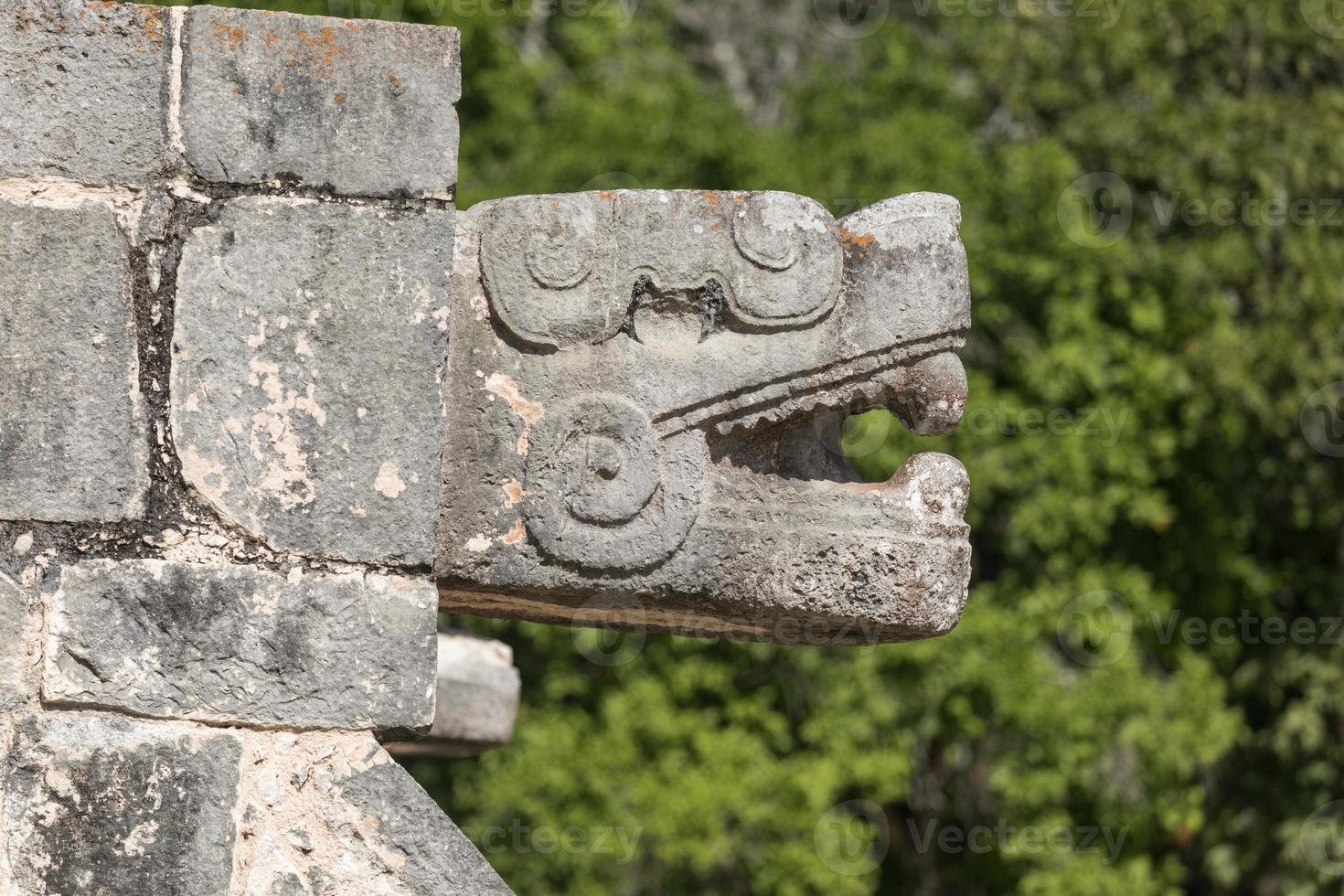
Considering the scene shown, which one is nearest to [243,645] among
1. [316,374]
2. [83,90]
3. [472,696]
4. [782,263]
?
[316,374]

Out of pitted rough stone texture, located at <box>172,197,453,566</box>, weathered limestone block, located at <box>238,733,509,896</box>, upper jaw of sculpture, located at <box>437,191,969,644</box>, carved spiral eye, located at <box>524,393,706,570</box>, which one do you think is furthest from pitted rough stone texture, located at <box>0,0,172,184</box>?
weathered limestone block, located at <box>238,733,509,896</box>

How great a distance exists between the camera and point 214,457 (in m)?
2.18

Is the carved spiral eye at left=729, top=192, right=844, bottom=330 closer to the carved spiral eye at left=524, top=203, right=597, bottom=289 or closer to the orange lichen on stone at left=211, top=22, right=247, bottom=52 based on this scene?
the carved spiral eye at left=524, top=203, right=597, bottom=289

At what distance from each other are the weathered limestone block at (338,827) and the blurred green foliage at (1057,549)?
19.9 ft

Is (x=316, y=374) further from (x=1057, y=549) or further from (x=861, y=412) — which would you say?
(x=1057, y=549)

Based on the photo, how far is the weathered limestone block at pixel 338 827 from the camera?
85.5 inches

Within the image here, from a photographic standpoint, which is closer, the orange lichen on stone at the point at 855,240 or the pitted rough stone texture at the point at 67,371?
the pitted rough stone texture at the point at 67,371

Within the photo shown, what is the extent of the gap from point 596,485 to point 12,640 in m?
0.80

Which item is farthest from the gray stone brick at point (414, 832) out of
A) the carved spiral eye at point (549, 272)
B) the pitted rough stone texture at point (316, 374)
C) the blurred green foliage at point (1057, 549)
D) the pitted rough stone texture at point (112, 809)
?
the blurred green foliage at point (1057, 549)

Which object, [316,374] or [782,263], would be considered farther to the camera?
Result: [782,263]

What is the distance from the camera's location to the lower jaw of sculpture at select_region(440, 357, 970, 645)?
7.87 feet

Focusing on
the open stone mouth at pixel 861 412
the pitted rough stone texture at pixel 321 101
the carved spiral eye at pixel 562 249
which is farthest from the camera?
the open stone mouth at pixel 861 412

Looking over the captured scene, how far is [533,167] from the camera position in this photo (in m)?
8.94

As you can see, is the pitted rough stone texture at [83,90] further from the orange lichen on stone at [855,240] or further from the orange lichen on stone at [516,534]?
the orange lichen on stone at [855,240]
